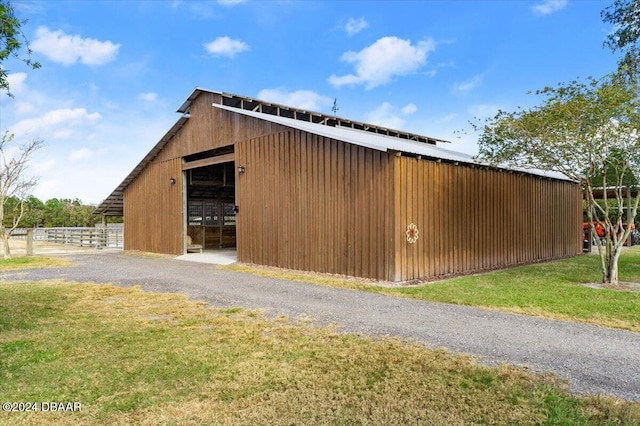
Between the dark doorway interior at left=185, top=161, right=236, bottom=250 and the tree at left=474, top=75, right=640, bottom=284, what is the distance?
11983 mm

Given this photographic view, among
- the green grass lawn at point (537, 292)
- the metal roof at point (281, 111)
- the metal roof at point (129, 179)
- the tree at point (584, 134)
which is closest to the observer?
the green grass lawn at point (537, 292)

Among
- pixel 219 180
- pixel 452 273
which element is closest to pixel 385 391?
pixel 452 273

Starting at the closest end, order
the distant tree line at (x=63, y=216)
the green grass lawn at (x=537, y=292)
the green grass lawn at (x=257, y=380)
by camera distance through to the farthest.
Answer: the green grass lawn at (x=257, y=380), the green grass lawn at (x=537, y=292), the distant tree line at (x=63, y=216)

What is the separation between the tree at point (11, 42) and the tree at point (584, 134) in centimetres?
851

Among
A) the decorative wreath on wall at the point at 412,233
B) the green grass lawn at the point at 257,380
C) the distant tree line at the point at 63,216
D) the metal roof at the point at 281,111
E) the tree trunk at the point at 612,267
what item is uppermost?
the metal roof at the point at 281,111

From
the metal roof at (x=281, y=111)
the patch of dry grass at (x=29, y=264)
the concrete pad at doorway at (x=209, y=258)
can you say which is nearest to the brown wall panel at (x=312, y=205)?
the concrete pad at doorway at (x=209, y=258)

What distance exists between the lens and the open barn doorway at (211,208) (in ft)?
59.7

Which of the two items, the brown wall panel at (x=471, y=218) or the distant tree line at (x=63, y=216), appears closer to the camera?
the brown wall panel at (x=471, y=218)

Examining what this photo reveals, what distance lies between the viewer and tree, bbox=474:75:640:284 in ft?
25.3

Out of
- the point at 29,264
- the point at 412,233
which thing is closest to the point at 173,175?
the point at 29,264

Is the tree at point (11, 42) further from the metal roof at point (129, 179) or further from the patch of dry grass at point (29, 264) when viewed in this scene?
the metal roof at point (129, 179)

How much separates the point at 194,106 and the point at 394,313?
1162 centimetres

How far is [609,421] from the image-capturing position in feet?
8.75

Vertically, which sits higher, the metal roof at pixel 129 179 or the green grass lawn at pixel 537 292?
the metal roof at pixel 129 179
